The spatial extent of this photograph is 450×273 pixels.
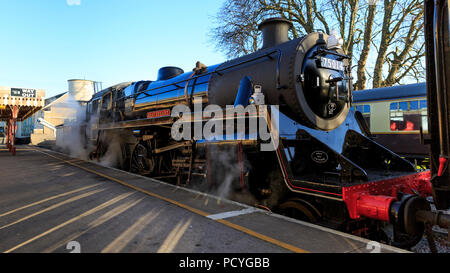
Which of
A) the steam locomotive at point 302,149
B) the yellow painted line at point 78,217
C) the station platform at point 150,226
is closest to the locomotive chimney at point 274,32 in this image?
the steam locomotive at point 302,149

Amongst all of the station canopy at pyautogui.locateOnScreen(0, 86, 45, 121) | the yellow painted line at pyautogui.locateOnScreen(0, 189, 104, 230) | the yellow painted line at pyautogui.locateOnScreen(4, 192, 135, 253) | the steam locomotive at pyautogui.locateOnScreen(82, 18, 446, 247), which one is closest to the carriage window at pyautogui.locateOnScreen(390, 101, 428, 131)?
the steam locomotive at pyautogui.locateOnScreen(82, 18, 446, 247)

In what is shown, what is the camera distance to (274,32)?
5.01 m

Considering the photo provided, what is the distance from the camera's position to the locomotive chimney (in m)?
4.98

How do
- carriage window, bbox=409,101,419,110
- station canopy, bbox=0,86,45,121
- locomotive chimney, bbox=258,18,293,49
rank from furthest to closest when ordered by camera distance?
station canopy, bbox=0,86,45,121, carriage window, bbox=409,101,419,110, locomotive chimney, bbox=258,18,293,49

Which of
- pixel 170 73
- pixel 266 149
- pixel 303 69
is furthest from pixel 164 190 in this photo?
pixel 170 73

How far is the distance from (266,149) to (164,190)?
231 cm

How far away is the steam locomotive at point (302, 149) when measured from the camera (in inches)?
126

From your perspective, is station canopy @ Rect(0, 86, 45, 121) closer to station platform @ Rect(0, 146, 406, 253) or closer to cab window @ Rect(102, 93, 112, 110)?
cab window @ Rect(102, 93, 112, 110)

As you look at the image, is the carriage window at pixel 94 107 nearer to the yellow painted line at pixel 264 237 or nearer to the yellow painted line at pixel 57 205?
the yellow painted line at pixel 57 205

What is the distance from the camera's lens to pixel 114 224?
325 centimetres

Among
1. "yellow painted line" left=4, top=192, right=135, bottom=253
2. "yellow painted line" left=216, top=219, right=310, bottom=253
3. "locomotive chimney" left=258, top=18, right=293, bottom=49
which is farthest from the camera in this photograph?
"locomotive chimney" left=258, top=18, right=293, bottom=49

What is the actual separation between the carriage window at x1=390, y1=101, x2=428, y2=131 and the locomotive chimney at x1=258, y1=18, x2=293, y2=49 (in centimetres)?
676

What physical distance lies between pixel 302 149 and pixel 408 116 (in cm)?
743

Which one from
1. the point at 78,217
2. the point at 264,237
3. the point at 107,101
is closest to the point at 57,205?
the point at 78,217
